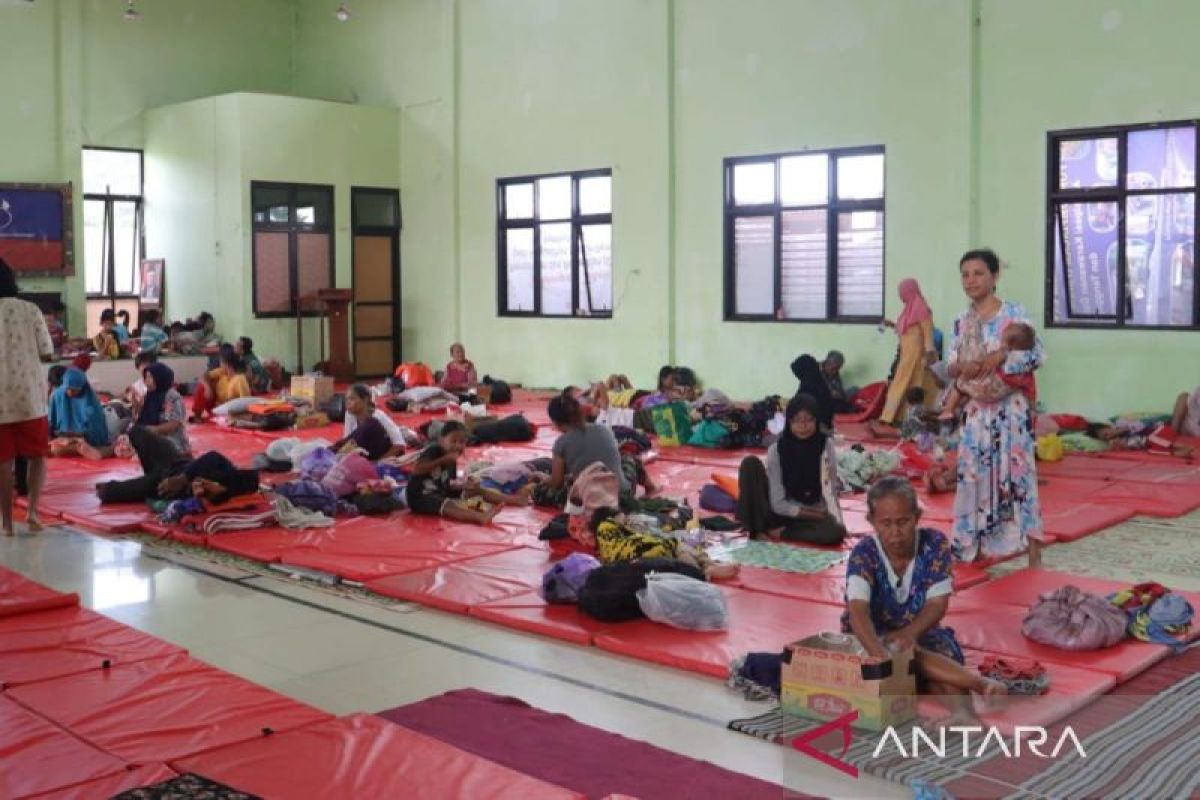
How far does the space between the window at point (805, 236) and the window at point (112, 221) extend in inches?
366

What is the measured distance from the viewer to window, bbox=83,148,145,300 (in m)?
18.6

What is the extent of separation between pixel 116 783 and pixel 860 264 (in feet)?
36.7

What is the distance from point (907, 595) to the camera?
4.48 metres

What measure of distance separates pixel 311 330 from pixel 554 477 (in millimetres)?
11184

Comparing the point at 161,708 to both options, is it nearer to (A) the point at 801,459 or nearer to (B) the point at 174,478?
(A) the point at 801,459

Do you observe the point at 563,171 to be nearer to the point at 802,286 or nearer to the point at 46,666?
the point at 802,286

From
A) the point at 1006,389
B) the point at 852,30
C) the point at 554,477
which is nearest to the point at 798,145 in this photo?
the point at 852,30

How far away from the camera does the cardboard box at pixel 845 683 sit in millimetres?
4195

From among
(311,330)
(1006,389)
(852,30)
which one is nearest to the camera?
(1006,389)

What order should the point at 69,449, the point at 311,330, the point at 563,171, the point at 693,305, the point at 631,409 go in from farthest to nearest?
the point at 311,330, the point at 563,171, the point at 693,305, the point at 631,409, the point at 69,449

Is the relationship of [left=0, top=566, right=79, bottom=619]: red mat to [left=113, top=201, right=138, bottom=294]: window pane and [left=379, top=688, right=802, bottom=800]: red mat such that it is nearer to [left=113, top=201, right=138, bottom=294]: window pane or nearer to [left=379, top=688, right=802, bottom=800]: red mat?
[left=379, top=688, right=802, bottom=800]: red mat

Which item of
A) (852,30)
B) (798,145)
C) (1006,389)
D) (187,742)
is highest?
(852,30)

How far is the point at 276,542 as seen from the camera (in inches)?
295

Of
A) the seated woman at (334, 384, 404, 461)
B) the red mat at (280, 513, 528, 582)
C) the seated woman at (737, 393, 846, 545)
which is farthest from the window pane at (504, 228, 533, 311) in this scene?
the seated woman at (737, 393, 846, 545)
